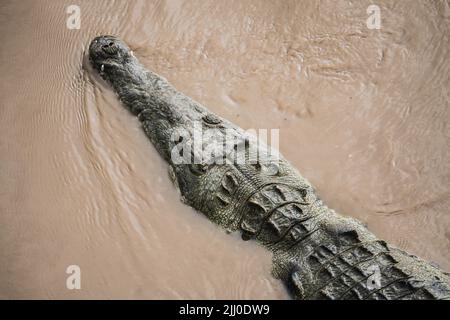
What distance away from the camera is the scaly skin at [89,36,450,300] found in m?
3.16

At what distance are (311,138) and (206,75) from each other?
1.38 meters

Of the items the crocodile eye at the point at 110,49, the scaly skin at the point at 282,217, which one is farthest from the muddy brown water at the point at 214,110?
the crocodile eye at the point at 110,49

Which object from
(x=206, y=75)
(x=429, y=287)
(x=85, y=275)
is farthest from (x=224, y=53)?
(x=429, y=287)

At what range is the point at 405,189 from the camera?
4.07 metres

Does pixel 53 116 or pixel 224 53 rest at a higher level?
pixel 224 53

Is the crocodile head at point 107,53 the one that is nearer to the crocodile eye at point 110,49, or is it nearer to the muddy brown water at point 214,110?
the crocodile eye at point 110,49

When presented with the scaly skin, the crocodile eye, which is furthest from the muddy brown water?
the crocodile eye

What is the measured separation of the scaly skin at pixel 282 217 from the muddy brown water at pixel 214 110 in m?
0.17

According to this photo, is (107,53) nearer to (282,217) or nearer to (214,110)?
(214,110)

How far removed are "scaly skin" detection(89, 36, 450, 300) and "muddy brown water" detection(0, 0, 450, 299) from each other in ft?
0.57

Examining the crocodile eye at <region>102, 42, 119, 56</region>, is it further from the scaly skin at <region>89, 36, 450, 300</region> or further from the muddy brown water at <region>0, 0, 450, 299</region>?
the muddy brown water at <region>0, 0, 450, 299</region>

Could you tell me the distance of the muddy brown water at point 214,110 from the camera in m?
3.80
